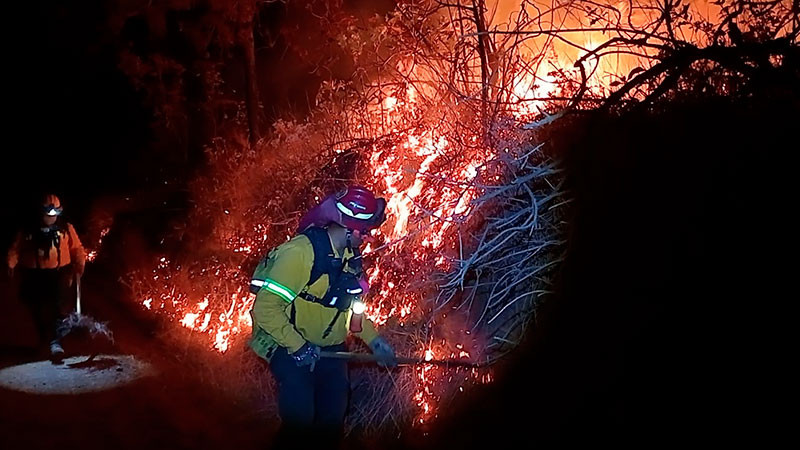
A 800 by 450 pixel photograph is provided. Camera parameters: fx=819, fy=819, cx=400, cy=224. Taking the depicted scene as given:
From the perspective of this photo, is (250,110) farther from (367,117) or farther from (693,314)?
(693,314)

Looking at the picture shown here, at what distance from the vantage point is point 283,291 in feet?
15.4

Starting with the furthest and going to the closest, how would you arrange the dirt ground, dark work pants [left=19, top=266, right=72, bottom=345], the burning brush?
the burning brush < dark work pants [left=19, top=266, right=72, bottom=345] < the dirt ground

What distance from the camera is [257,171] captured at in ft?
35.1

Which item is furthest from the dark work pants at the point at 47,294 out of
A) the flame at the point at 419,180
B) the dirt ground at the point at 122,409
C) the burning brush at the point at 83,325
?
the flame at the point at 419,180

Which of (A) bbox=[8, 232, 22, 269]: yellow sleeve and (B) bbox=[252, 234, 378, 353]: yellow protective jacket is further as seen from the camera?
(A) bbox=[8, 232, 22, 269]: yellow sleeve

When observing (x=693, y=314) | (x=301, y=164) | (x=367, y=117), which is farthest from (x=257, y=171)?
(x=693, y=314)

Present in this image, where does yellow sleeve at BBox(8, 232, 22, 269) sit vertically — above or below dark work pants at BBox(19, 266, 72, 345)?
above

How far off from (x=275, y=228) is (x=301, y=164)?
96cm

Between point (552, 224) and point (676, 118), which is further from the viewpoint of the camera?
point (552, 224)

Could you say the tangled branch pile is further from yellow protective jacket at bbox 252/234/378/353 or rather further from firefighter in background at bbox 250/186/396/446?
yellow protective jacket at bbox 252/234/378/353

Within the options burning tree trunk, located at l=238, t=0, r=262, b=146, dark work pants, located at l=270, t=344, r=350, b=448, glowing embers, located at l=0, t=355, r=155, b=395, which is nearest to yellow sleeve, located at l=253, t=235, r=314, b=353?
dark work pants, located at l=270, t=344, r=350, b=448

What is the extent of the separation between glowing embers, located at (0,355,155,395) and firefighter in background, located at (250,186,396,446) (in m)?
3.92

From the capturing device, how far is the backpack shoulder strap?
483 cm

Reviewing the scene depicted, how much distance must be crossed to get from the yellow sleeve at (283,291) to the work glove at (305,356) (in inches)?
2.5
